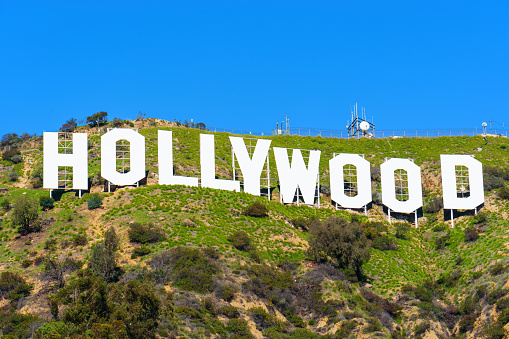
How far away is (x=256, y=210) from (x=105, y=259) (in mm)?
19358

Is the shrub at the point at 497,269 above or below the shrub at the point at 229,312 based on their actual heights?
above

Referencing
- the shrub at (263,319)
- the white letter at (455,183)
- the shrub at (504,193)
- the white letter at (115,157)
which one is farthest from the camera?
the shrub at (504,193)

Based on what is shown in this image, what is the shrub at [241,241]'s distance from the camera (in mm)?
58356

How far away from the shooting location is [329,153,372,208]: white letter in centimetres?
7331

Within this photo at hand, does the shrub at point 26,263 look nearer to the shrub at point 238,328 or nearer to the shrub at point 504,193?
the shrub at point 238,328

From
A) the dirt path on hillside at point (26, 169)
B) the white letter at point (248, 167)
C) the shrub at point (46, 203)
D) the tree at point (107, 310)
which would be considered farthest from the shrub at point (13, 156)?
the tree at point (107, 310)

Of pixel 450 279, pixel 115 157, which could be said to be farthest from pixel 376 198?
pixel 115 157

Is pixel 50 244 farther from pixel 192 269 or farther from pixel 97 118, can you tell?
pixel 97 118

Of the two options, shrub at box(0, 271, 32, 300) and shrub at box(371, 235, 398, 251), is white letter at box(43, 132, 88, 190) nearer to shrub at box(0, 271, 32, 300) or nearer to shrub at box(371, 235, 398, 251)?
shrub at box(0, 271, 32, 300)

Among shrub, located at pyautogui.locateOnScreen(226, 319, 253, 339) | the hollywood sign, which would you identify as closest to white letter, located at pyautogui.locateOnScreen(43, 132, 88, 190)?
the hollywood sign

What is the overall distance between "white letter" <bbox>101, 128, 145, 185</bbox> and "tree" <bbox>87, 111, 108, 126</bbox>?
22.9m

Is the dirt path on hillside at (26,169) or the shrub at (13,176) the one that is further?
the shrub at (13,176)

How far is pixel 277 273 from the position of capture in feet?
182

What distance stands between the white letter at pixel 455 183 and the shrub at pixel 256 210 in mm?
20220
